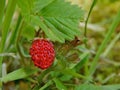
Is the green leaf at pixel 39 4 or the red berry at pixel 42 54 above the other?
the green leaf at pixel 39 4

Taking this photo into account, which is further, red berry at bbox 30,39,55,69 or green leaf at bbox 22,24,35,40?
green leaf at bbox 22,24,35,40

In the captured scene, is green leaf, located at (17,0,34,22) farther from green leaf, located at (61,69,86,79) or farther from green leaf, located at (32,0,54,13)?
green leaf, located at (61,69,86,79)

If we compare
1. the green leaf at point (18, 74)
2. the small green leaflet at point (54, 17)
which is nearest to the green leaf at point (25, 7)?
the small green leaflet at point (54, 17)

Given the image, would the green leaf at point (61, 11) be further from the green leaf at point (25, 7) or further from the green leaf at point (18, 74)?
the green leaf at point (18, 74)

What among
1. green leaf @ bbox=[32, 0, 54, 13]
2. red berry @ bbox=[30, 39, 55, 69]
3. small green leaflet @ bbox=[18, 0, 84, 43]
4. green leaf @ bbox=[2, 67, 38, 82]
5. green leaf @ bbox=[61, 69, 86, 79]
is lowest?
green leaf @ bbox=[61, 69, 86, 79]

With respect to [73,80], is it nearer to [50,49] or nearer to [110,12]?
[50,49]

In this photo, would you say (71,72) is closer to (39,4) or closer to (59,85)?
(59,85)

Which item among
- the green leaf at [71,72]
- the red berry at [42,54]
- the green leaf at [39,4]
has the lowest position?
the green leaf at [71,72]

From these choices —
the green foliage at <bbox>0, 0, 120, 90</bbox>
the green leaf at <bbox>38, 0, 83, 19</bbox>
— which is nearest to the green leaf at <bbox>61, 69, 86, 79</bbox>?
the green foliage at <bbox>0, 0, 120, 90</bbox>
